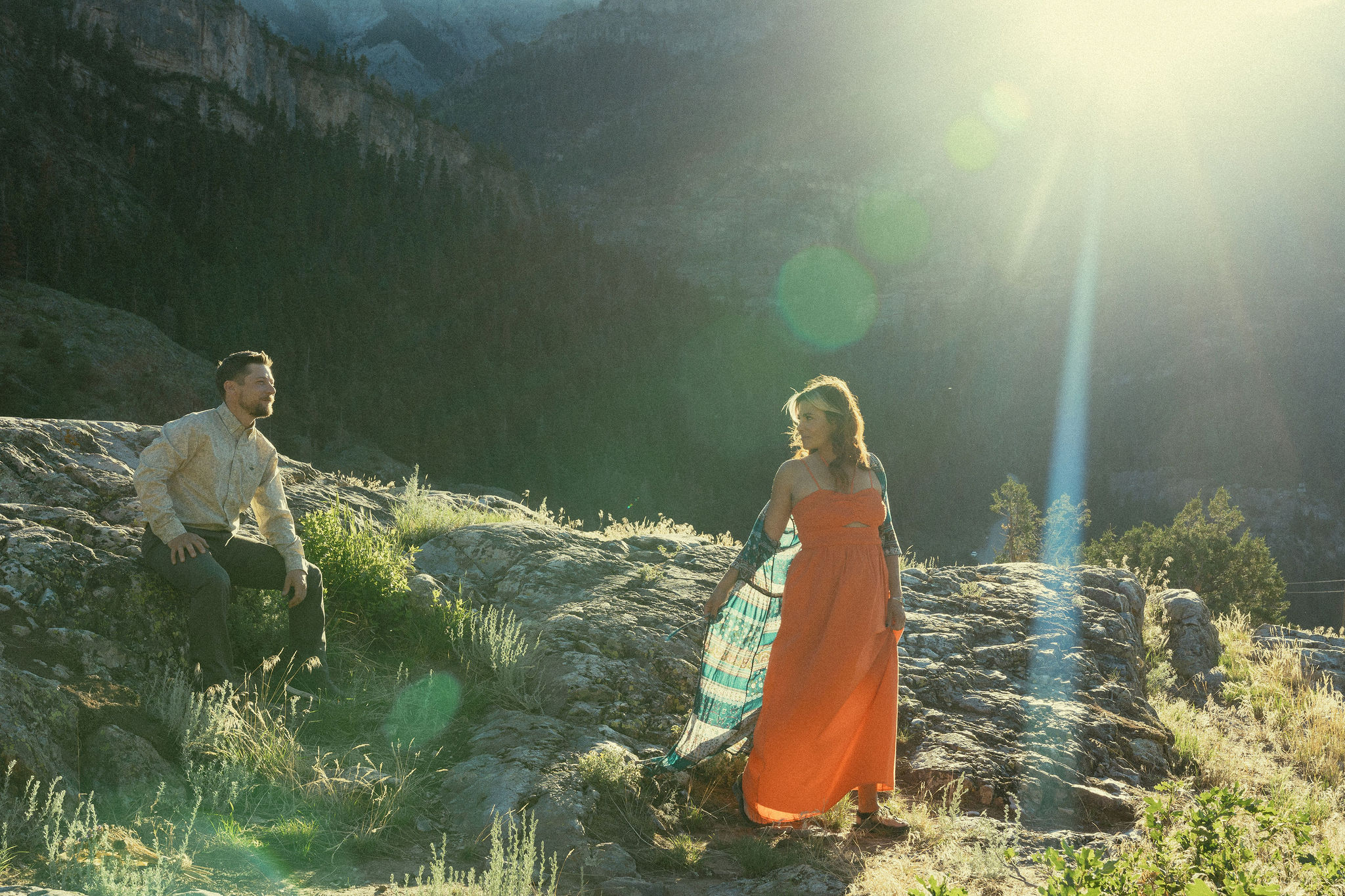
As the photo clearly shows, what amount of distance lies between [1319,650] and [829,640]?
798 centimetres

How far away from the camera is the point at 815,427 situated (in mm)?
4078

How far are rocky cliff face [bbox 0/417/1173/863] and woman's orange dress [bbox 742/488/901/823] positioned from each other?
732 millimetres

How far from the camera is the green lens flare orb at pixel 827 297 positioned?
96062 mm

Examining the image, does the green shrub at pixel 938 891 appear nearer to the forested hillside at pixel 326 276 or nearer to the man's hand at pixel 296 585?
the man's hand at pixel 296 585

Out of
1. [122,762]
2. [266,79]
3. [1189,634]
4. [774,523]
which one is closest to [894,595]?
[774,523]

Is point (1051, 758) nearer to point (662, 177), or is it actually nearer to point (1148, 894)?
point (1148, 894)

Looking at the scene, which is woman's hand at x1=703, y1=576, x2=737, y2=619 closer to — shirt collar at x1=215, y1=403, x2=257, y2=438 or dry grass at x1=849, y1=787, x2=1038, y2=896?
dry grass at x1=849, y1=787, x2=1038, y2=896

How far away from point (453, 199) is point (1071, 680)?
72.5 metres

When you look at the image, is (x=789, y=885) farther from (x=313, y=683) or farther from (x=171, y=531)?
(x=171, y=531)

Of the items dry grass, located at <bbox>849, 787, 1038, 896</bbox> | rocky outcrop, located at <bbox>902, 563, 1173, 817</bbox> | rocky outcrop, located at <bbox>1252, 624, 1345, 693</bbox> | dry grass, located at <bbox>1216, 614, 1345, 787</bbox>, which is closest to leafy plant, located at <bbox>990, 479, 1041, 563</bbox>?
rocky outcrop, located at <bbox>1252, 624, 1345, 693</bbox>

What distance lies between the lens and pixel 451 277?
205 feet

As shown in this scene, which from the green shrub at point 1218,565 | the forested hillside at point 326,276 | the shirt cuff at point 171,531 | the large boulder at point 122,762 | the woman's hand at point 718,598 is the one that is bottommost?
the large boulder at point 122,762

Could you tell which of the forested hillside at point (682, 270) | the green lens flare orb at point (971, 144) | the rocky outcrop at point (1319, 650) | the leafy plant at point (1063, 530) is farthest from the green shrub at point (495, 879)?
the green lens flare orb at point (971, 144)

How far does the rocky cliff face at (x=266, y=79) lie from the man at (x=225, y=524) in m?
68.0
